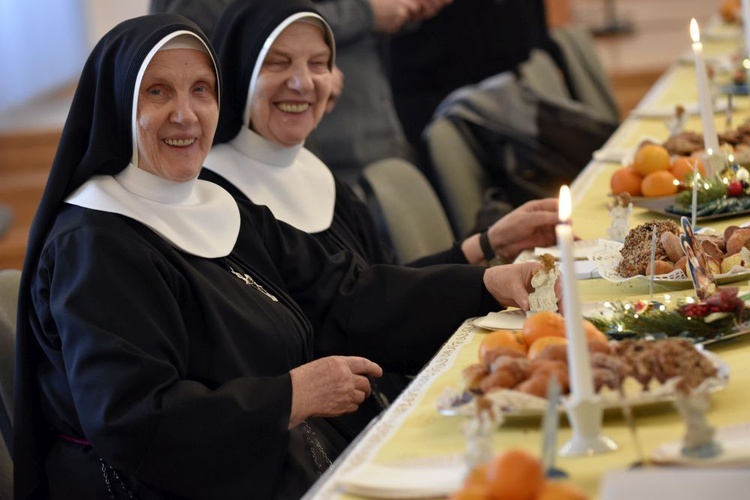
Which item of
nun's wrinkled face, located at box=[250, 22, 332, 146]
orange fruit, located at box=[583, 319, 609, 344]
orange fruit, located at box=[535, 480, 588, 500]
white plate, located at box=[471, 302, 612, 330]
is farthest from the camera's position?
nun's wrinkled face, located at box=[250, 22, 332, 146]

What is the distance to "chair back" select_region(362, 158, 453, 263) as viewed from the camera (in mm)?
3723

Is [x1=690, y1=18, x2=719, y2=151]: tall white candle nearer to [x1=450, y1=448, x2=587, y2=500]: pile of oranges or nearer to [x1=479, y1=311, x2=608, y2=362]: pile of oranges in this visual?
[x1=479, y1=311, x2=608, y2=362]: pile of oranges

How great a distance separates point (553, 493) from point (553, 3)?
1061 cm

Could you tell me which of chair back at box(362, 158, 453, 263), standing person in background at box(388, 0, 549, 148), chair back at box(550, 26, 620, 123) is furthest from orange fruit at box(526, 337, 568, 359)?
chair back at box(550, 26, 620, 123)

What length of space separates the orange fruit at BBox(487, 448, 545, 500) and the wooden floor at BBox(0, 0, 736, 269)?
5.38 metres

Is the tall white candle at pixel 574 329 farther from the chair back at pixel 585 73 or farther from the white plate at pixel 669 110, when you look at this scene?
the chair back at pixel 585 73

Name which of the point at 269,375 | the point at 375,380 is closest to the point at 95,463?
the point at 269,375

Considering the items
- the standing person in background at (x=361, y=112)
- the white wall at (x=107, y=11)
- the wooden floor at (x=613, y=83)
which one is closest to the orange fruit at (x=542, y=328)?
the standing person in background at (x=361, y=112)

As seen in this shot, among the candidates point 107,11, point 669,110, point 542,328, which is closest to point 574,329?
point 542,328

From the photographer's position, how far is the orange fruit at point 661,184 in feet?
10.5

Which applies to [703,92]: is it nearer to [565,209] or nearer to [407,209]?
[407,209]

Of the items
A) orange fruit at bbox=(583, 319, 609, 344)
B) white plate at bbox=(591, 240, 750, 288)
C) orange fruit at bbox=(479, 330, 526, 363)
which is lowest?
white plate at bbox=(591, 240, 750, 288)

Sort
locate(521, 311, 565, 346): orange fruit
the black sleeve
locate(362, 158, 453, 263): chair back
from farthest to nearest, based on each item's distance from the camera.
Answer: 1. locate(362, 158, 453, 263): chair back
2. the black sleeve
3. locate(521, 311, 565, 346): orange fruit

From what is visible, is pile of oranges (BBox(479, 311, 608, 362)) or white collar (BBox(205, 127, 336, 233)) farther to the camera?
white collar (BBox(205, 127, 336, 233))
